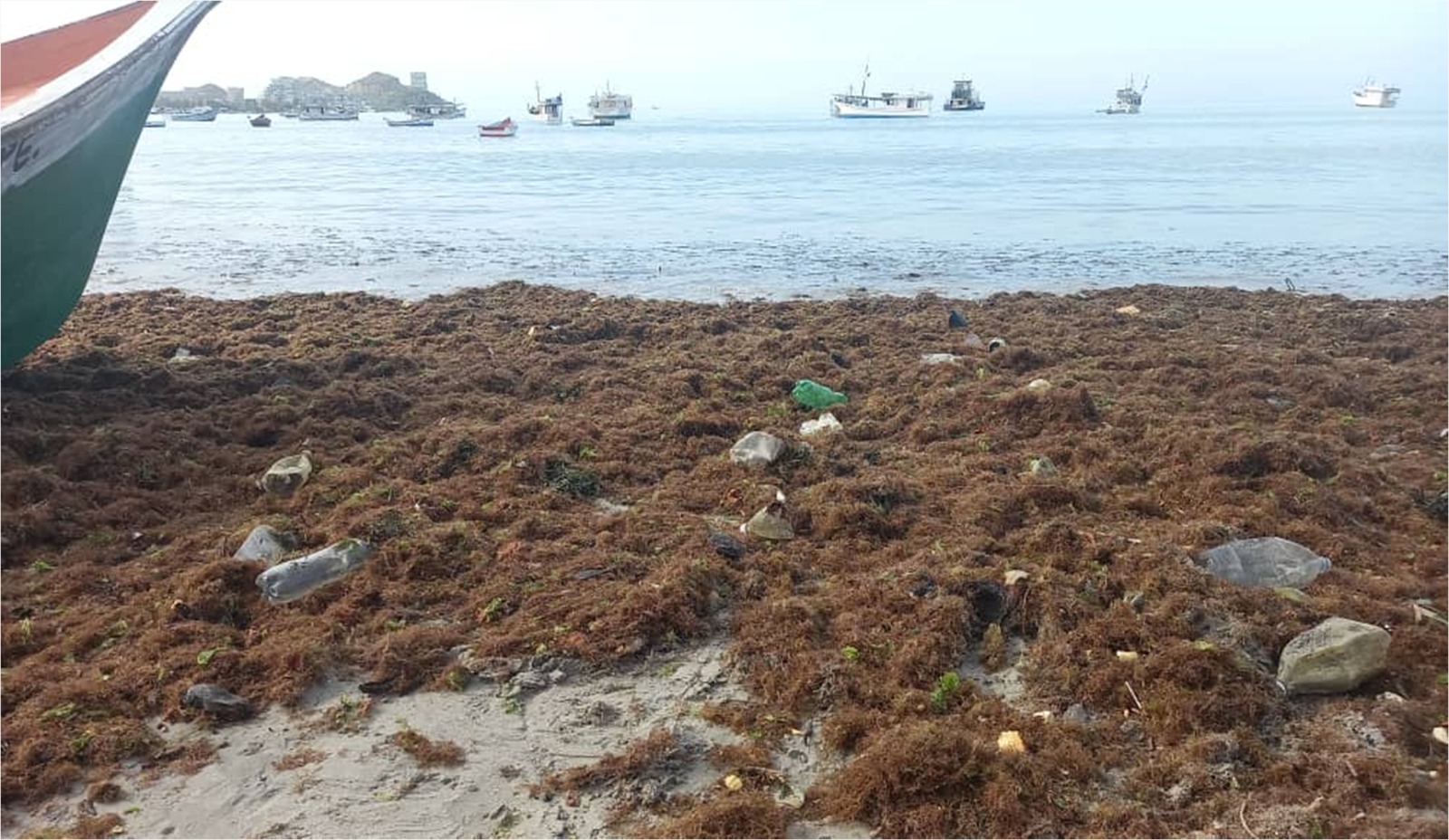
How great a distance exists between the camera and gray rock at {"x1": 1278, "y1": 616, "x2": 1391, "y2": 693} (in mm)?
4207

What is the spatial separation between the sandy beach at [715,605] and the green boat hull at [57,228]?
551 mm

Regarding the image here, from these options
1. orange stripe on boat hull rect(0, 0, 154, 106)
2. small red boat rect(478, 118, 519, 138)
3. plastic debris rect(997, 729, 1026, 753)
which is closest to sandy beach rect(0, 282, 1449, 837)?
plastic debris rect(997, 729, 1026, 753)

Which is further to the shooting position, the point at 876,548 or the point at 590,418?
the point at 590,418

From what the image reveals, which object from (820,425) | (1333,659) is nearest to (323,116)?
(820,425)

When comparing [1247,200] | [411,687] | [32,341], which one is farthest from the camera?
[1247,200]

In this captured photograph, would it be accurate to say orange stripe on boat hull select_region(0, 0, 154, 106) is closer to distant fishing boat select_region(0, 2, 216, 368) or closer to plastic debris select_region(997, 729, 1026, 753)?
distant fishing boat select_region(0, 2, 216, 368)

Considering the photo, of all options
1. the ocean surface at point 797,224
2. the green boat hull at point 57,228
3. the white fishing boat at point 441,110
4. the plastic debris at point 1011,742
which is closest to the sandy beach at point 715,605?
the plastic debris at point 1011,742

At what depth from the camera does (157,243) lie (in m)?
23.2

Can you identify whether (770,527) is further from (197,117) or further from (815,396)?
(197,117)

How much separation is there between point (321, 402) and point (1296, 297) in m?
14.8

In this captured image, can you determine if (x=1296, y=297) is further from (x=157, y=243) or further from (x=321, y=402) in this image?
(x=157, y=243)

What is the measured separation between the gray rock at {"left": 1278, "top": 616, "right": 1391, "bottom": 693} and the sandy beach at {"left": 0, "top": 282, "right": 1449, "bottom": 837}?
0.07m

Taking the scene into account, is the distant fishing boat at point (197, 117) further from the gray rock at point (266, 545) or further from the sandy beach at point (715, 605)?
the gray rock at point (266, 545)

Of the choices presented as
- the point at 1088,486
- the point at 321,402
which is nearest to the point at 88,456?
the point at 321,402
